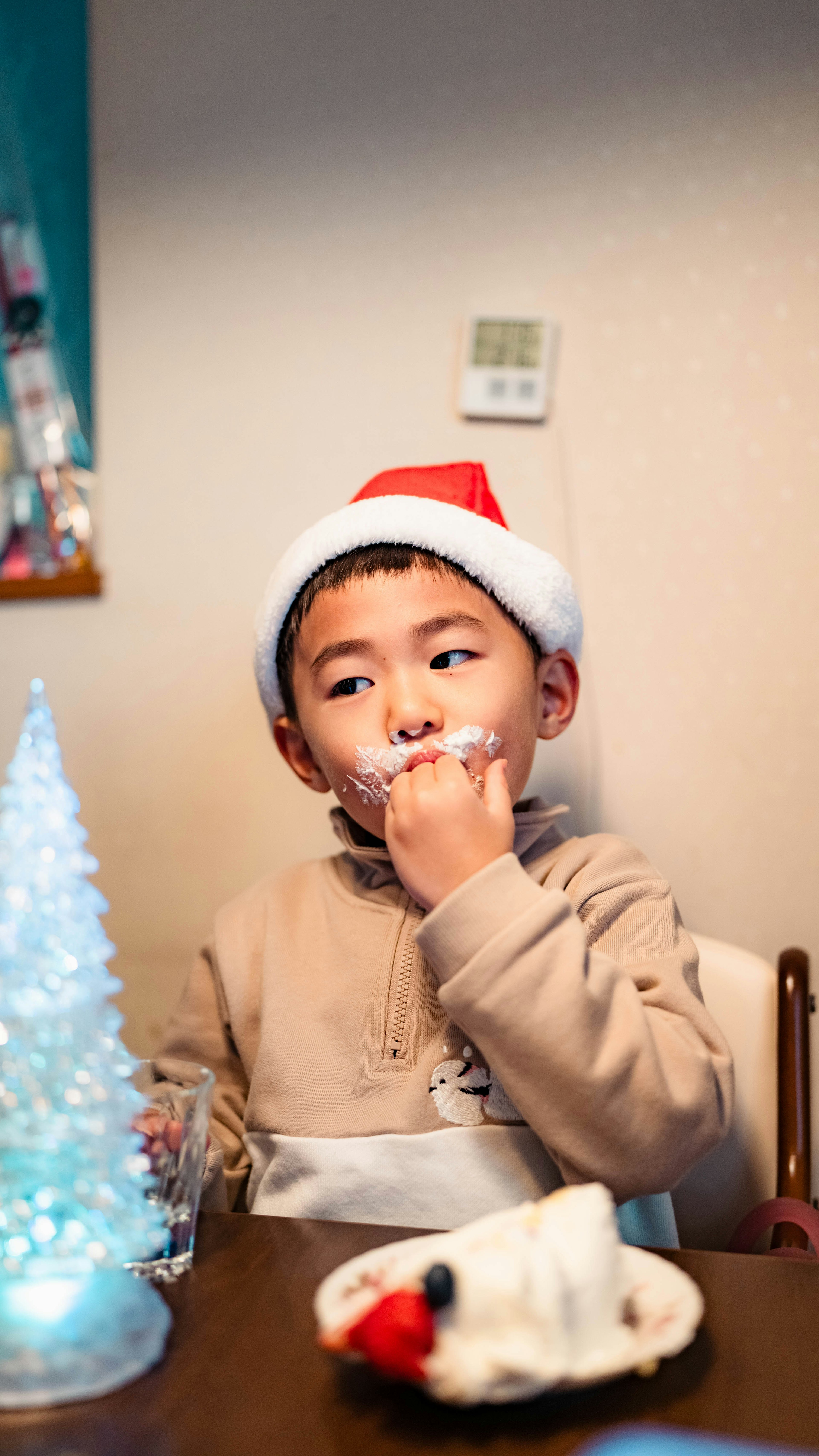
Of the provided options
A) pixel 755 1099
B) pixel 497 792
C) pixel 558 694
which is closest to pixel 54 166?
pixel 558 694

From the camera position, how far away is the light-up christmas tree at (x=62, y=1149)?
540mm

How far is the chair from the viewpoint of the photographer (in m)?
1.06

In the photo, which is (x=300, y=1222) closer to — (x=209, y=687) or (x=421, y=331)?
(x=209, y=687)

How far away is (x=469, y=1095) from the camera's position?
3.08ft

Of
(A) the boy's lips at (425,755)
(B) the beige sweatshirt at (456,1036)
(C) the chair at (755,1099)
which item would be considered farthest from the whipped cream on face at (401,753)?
(C) the chair at (755,1099)

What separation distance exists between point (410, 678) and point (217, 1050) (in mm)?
457

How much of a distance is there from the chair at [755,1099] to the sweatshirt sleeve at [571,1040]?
0.94ft

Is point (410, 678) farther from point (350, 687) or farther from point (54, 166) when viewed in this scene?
point (54, 166)

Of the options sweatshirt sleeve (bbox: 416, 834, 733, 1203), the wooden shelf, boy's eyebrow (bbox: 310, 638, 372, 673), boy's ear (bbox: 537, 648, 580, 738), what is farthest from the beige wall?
sweatshirt sleeve (bbox: 416, 834, 733, 1203)

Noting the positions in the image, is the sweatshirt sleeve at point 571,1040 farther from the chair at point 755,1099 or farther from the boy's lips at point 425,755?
the chair at point 755,1099

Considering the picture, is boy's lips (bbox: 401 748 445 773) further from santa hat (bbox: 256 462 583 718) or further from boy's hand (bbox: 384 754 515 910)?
santa hat (bbox: 256 462 583 718)

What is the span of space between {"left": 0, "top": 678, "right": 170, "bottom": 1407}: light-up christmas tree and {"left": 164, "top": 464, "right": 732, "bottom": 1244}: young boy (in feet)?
0.82

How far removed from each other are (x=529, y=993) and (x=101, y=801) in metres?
0.99

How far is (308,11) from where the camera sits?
1448 millimetres
